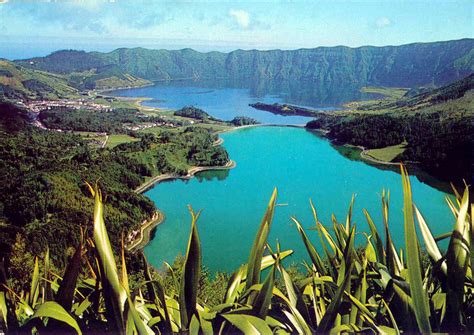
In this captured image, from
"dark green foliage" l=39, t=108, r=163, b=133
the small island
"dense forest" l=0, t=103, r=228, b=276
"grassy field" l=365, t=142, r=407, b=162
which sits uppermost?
the small island

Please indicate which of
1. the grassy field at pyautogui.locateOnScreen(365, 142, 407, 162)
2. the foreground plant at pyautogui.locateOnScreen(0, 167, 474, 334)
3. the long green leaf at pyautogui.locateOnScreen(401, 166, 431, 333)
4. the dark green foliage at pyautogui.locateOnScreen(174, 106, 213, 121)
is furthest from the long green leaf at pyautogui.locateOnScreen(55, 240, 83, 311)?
the dark green foliage at pyautogui.locateOnScreen(174, 106, 213, 121)

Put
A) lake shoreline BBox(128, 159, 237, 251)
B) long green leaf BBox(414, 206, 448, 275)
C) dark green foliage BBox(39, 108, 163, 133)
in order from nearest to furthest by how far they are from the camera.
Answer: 1. long green leaf BBox(414, 206, 448, 275)
2. lake shoreline BBox(128, 159, 237, 251)
3. dark green foliage BBox(39, 108, 163, 133)

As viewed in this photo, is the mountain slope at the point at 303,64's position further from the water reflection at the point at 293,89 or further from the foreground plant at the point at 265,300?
the foreground plant at the point at 265,300

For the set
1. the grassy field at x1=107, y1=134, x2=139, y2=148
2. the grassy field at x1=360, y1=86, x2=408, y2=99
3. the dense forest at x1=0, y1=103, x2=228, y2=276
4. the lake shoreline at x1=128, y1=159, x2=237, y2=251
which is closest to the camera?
the dense forest at x1=0, y1=103, x2=228, y2=276

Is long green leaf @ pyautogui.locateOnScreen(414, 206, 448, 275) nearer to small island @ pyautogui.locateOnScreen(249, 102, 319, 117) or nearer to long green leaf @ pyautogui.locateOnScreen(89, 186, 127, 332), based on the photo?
long green leaf @ pyautogui.locateOnScreen(89, 186, 127, 332)

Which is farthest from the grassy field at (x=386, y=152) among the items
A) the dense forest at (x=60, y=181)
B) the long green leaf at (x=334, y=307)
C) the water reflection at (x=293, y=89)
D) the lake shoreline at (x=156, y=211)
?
the long green leaf at (x=334, y=307)

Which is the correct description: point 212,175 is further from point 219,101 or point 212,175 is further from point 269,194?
point 269,194
